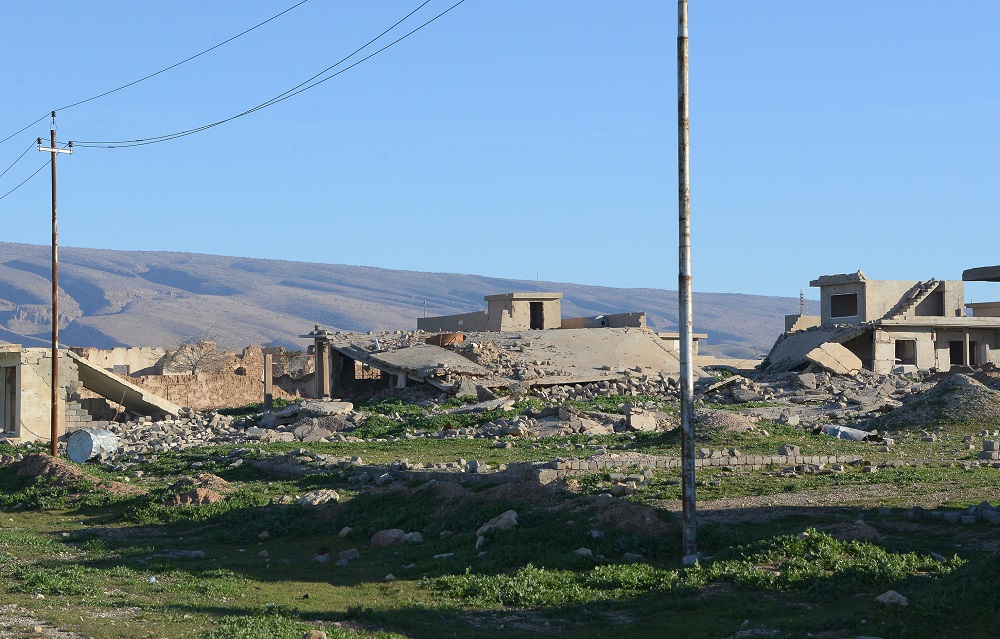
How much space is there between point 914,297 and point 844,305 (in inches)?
127

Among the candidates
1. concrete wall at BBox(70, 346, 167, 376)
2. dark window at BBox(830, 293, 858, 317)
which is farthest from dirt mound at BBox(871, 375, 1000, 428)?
concrete wall at BBox(70, 346, 167, 376)

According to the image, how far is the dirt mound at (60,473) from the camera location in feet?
66.6

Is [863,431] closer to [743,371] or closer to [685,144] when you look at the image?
[685,144]

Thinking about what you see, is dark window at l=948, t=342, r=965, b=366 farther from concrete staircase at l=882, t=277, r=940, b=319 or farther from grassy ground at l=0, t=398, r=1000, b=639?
grassy ground at l=0, t=398, r=1000, b=639

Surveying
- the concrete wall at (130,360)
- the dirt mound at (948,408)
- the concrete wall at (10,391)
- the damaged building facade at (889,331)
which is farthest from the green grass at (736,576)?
the concrete wall at (130,360)

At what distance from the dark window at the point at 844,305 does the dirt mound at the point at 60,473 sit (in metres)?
37.1

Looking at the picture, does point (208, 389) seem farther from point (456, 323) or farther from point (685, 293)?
point (685, 293)

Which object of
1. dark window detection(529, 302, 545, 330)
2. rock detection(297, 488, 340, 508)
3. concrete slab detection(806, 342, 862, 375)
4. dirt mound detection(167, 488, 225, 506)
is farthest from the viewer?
dark window detection(529, 302, 545, 330)

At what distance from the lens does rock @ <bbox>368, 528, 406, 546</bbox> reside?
46.8 ft

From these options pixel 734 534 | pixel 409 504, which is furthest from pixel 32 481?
pixel 734 534

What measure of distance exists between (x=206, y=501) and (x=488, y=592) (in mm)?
8522

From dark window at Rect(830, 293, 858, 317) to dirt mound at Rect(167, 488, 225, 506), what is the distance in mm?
37868

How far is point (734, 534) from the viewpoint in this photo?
40.4 ft

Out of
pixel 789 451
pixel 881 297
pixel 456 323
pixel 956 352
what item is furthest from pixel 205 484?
pixel 956 352
